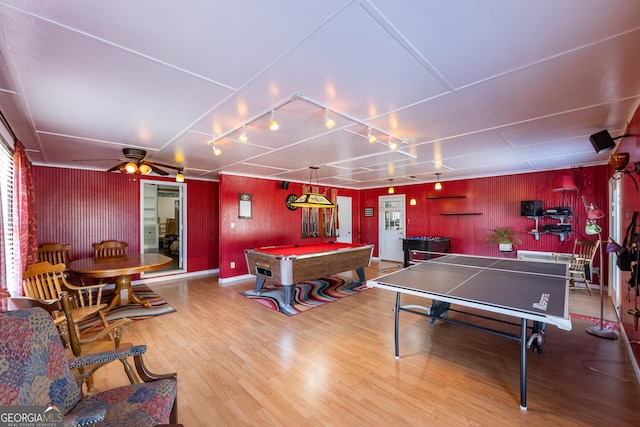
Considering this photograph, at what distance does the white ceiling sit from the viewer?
131 cm

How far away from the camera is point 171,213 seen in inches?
390

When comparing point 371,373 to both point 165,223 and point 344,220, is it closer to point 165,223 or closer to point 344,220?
point 344,220

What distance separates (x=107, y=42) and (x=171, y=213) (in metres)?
9.54

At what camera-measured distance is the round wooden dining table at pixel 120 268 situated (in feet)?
11.6

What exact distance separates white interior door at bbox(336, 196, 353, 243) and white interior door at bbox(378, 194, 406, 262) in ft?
3.32

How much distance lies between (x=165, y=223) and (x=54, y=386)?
31.2 ft

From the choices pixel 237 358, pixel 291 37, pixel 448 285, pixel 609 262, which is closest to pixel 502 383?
pixel 448 285

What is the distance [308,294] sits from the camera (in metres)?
4.91

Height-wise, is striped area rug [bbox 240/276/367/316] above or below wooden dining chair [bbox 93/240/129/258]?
below

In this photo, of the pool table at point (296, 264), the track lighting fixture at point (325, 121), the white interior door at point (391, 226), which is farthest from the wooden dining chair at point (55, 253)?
the white interior door at point (391, 226)

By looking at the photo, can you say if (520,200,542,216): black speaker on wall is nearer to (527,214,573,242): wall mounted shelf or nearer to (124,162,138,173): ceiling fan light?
(527,214,573,242): wall mounted shelf

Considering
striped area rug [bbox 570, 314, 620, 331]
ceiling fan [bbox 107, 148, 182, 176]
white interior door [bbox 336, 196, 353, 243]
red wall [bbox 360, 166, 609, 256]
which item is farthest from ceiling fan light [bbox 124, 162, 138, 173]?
red wall [bbox 360, 166, 609, 256]

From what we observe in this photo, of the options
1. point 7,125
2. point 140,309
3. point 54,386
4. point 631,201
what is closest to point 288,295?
point 140,309

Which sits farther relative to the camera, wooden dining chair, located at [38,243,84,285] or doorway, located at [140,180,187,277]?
doorway, located at [140,180,187,277]
